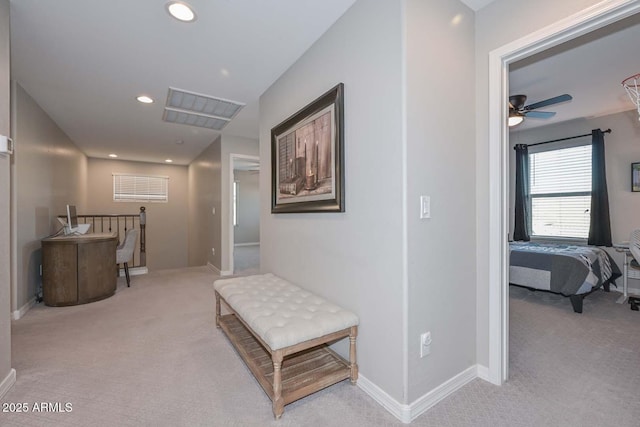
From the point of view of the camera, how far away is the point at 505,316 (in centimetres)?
174

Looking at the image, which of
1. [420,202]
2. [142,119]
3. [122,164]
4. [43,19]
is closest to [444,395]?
[420,202]

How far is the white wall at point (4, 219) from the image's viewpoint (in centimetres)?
163

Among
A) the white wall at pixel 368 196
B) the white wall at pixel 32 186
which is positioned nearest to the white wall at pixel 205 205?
the white wall at pixel 32 186

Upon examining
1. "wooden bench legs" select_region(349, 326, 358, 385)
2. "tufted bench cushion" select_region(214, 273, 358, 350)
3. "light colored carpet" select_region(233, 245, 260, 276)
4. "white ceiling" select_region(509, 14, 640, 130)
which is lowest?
"light colored carpet" select_region(233, 245, 260, 276)

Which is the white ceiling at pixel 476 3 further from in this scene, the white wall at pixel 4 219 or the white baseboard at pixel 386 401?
the white wall at pixel 4 219

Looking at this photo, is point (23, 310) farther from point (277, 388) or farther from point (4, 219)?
point (277, 388)

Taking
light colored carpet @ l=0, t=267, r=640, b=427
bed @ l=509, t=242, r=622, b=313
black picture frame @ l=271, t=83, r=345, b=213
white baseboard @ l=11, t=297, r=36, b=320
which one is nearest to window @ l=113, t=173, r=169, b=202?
white baseboard @ l=11, t=297, r=36, b=320

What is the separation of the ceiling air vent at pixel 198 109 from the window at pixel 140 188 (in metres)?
3.65

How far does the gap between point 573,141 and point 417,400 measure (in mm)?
4863

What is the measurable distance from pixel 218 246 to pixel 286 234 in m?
2.77

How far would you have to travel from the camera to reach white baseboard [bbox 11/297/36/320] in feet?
9.05

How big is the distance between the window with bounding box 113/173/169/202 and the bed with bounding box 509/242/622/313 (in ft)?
24.2

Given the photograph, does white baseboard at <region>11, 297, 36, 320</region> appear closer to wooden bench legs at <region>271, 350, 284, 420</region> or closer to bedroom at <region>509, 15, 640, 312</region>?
wooden bench legs at <region>271, 350, 284, 420</region>

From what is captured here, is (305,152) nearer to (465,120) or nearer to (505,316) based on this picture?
(465,120)
